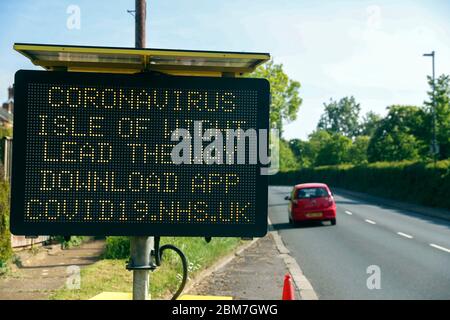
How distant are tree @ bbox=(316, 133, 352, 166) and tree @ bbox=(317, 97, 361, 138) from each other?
55991mm

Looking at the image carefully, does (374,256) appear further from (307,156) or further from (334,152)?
(307,156)

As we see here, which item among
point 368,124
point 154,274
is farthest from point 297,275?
point 368,124

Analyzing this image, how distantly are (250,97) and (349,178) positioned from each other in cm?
5420

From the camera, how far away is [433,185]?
3106cm

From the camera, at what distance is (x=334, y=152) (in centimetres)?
8462

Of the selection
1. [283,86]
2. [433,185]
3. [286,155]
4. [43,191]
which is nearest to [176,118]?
[43,191]

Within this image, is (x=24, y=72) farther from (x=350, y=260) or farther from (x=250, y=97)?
(x=350, y=260)

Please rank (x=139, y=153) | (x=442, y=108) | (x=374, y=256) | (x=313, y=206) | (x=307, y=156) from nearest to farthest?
(x=139, y=153) → (x=374, y=256) → (x=313, y=206) → (x=442, y=108) → (x=307, y=156)

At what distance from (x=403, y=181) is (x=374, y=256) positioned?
2533 centimetres

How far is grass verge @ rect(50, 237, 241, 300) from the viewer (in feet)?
26.2

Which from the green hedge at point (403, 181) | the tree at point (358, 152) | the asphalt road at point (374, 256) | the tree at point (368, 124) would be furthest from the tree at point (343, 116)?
the asphalt road at point (374, 256)

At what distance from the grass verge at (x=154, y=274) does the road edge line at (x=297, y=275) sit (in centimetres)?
169

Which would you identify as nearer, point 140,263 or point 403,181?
point 140,263
